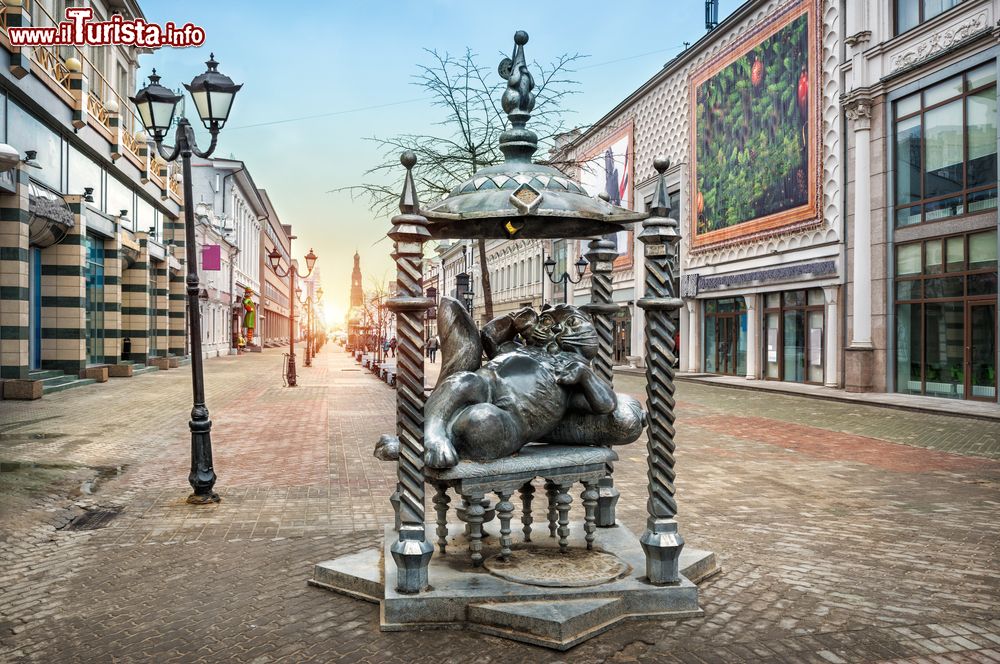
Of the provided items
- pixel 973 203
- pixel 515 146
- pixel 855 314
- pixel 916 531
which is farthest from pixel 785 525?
pixel 855 314

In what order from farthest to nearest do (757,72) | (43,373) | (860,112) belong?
(757,72), (860,112), (43,373)

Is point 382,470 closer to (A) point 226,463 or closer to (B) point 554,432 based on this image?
(A) point 226,463

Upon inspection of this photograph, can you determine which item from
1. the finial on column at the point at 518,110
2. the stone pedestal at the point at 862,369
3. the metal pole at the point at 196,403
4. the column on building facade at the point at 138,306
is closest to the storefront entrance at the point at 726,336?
the stone pedestal at the point at 862,369

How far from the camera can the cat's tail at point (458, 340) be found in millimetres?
5305

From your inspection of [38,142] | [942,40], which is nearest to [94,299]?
[38,142]

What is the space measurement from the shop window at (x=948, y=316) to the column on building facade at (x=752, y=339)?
259 inches

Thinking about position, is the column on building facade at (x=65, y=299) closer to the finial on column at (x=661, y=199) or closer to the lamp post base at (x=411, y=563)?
the lamp post base at (x=411, y=563)

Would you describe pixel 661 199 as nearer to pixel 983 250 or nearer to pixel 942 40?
pixel 983 250

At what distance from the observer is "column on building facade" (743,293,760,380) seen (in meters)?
26.9

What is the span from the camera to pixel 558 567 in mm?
5059

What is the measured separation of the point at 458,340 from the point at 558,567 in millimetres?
1656

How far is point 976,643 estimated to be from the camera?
4.25m

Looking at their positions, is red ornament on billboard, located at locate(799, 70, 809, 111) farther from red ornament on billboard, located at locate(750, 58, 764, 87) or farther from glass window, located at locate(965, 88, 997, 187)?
glass window, located at locate(965, 88, 997, 187)

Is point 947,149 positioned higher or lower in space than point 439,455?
higher
